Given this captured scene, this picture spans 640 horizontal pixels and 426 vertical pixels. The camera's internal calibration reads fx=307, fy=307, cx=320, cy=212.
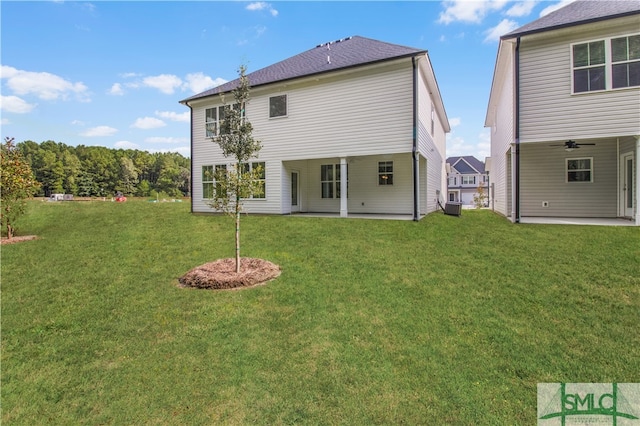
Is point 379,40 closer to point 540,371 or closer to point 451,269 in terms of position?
point 451,269

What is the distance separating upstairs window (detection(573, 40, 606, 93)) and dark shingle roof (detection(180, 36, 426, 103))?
4.66 meters

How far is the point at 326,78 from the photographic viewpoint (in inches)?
498

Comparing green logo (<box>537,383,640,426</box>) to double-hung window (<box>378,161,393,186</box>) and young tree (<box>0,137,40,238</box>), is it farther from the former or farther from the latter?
young tree (<box>0,137,40,238</box>)

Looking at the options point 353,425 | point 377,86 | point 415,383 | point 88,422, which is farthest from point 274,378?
point 377,86

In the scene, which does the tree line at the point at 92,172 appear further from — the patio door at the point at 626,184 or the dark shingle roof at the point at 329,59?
the patio door at the point at 626,184

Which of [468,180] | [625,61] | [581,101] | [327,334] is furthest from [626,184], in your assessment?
[468,180]

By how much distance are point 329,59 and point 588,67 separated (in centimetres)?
925

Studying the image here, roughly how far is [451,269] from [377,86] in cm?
839

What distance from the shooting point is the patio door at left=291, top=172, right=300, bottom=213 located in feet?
48.9

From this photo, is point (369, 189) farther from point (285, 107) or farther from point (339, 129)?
point (285, 107)

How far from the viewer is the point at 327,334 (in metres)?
3.86

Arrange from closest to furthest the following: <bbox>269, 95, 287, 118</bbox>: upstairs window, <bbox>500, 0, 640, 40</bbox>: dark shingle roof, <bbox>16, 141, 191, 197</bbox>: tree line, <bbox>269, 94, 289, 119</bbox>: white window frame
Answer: <bbox>500, 0, 640, 40</bbox>: dark shingle roof, <bbox>269, 94, 289, 119</bbox>: white window frame, <bbox>269, 95, 287, 118</bbox>: upstairs window, <bbox>16, 141, 191, 197</bbox>: tree line

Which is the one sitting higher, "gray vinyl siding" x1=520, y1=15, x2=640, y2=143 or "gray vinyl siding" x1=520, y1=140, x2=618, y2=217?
"gray vinyl siding" x1=520, y1=15, x2=640, y2=143

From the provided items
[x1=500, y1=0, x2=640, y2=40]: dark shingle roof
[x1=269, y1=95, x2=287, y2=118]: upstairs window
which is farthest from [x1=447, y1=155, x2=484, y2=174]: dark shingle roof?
[x1=269, y1=95, x2=287, y2=118]: upstairs window
